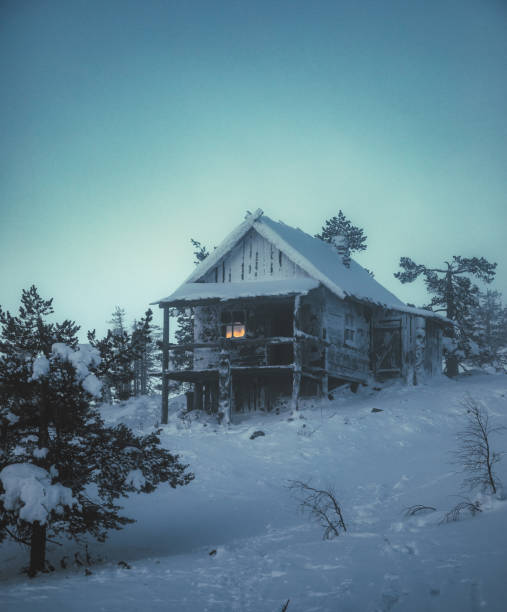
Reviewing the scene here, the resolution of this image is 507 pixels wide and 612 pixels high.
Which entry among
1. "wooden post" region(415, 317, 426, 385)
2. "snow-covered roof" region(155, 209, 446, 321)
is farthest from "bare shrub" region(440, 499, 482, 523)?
"wooden post" region(415, 317, 426, 385)

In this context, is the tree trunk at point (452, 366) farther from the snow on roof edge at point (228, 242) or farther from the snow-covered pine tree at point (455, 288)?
the snow on roof edge at point (228, 242)

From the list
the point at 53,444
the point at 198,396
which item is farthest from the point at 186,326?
the point at 53,444

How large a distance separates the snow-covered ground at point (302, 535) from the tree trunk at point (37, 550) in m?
0.22

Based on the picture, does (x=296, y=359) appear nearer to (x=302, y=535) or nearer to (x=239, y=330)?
(x=239, y=330)

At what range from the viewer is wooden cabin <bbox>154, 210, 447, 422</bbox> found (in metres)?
22.3

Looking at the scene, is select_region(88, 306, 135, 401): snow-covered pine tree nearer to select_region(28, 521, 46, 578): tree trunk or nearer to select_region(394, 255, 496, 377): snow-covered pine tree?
select_region(28, 521, 46, 578): tree trunk

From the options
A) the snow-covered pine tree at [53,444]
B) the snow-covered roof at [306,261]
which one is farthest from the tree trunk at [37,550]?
the snow-covered roof at [306,261]

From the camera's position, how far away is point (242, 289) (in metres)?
22.6

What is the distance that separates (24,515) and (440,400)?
1651cm

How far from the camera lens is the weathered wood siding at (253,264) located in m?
23.8

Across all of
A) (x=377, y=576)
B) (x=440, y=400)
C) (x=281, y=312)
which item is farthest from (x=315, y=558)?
(x=281, y=312)

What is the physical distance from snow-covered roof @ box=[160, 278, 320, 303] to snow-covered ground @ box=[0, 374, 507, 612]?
4489 millimetres

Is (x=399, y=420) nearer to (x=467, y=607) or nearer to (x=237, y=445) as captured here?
(x=237, y=445)

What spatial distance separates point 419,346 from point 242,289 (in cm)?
925
